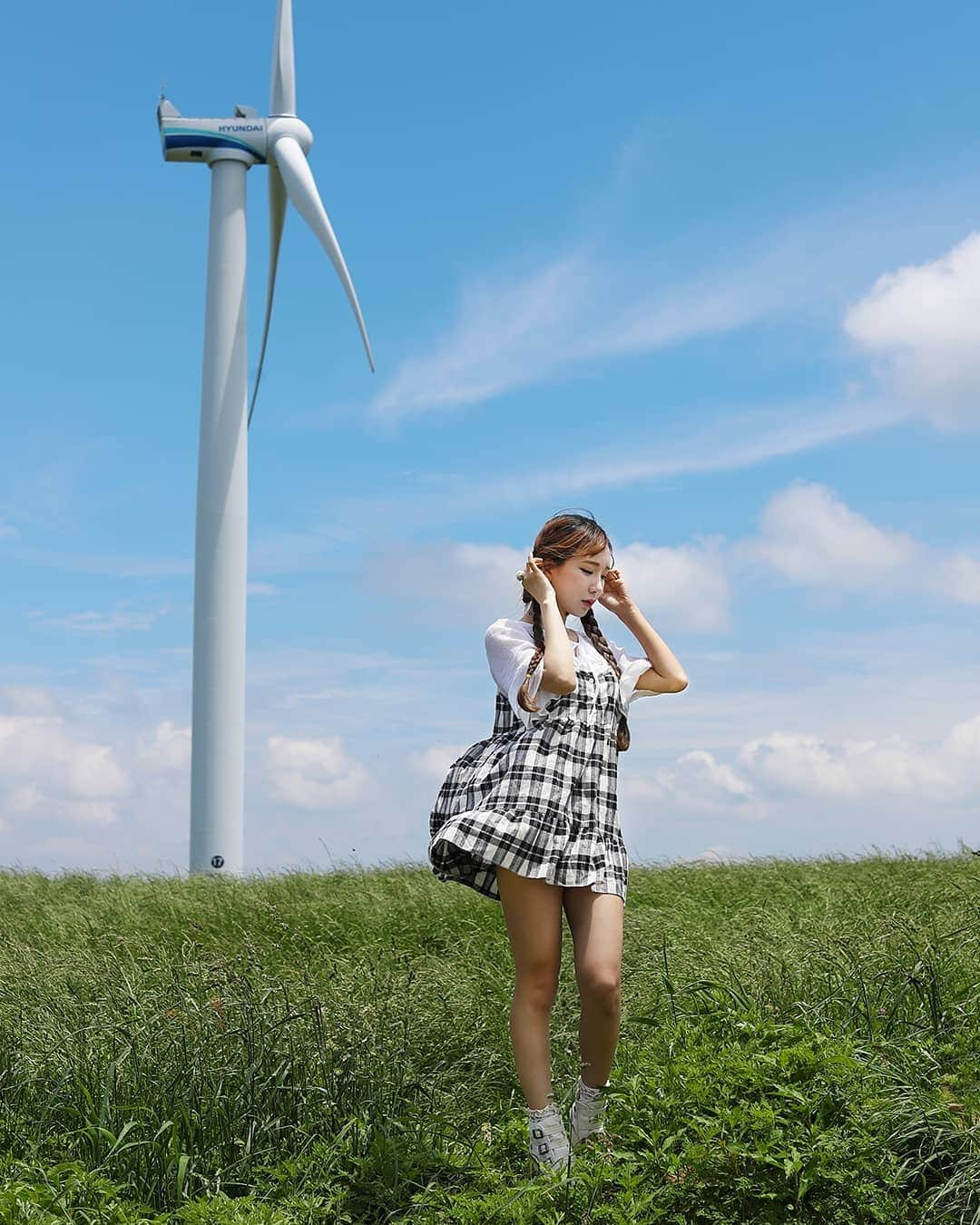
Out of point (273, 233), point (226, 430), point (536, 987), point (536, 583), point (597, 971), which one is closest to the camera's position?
point (597, 971)

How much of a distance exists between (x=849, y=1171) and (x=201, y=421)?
582 inches

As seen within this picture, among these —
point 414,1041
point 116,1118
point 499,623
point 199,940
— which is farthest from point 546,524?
point 199,940

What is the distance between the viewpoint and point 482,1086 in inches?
216

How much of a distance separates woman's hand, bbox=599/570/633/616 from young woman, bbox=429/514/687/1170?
19 cm

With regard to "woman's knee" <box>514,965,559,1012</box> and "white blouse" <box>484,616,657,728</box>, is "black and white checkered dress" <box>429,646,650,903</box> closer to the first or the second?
"white blouse" <box>484,616,657,728</box>

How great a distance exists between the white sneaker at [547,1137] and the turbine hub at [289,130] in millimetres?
16495

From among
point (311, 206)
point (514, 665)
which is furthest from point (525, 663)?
point (311, 206)

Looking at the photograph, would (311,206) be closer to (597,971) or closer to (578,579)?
(578,579)

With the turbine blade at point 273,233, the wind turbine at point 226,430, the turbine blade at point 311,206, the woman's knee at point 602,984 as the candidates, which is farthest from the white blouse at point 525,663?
the turbine blade at point 273,233

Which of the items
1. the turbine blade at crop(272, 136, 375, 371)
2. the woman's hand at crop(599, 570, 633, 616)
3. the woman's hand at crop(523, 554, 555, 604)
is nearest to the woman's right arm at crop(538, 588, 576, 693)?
the woman's hand at crop(523, 554, 555, 604)

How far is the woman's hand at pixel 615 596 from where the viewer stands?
17.5 ft

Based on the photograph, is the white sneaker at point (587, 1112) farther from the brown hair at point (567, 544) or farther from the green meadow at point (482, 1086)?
the brown hair at point (567, 544)

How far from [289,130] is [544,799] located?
16055 mm

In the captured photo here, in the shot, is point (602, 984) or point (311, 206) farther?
point (311, 206)
